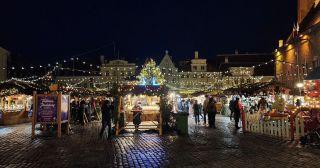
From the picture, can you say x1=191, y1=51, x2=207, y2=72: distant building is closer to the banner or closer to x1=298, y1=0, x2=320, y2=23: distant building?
x1=298, y1=0, x2=320, y2=23: distant building

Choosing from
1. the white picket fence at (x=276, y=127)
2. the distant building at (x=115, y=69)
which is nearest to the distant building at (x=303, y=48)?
the white picket fence at (x=276, y=127)

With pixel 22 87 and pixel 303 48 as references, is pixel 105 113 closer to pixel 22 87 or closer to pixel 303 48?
pixel 22 87

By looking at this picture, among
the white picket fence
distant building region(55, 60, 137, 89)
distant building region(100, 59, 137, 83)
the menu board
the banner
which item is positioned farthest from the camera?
distant building region(100, 59, 137, 83)

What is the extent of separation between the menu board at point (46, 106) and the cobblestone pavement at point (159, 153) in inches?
80.9

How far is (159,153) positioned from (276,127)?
6418mm

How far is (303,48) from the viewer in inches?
1278

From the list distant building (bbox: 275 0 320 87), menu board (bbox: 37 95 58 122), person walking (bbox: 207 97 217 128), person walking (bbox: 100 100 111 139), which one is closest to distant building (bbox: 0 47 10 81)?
menu board (bbox: 37 95 58 122)

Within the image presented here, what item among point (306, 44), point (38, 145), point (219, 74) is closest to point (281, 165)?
point (38, 145)

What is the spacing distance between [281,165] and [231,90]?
58.1 ft

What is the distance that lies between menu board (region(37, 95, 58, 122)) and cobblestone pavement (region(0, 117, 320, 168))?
206cm

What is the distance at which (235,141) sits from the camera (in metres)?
13.7

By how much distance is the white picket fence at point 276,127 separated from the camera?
13.4 meters

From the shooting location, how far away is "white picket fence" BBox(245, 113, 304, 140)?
13.4 m

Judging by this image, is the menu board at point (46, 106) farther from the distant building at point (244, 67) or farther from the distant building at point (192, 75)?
the distant building at point (192, 75)
